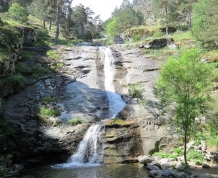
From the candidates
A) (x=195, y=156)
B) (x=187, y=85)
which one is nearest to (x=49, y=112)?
(x=187, y=85)

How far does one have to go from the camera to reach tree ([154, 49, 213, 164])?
46.5 ft

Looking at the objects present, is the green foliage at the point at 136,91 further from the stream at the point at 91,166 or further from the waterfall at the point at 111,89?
the stream at the point at 91,166

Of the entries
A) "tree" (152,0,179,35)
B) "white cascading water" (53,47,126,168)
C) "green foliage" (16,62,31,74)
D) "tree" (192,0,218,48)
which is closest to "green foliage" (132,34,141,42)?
"tree" (152,0,179,35)

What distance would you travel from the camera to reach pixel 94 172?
14.8 m

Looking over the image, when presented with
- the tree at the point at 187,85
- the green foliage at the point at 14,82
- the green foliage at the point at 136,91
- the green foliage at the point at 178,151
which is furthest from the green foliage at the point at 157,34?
the tree at the point at 187,85

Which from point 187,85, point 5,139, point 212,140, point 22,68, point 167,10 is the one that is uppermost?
point 167,10

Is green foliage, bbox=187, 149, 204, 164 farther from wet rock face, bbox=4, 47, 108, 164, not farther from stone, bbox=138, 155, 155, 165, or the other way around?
wet rock face, bbox=4, 47, 108, 164

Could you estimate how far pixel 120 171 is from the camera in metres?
14.8

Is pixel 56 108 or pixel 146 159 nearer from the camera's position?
pixel 146 159

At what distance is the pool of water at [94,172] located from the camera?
1400 cm

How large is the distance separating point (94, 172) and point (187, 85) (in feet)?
25.6

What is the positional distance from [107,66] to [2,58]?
13681mm

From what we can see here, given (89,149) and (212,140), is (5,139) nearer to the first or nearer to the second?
(89,149)

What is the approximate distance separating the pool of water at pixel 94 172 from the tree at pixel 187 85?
3986 mm
